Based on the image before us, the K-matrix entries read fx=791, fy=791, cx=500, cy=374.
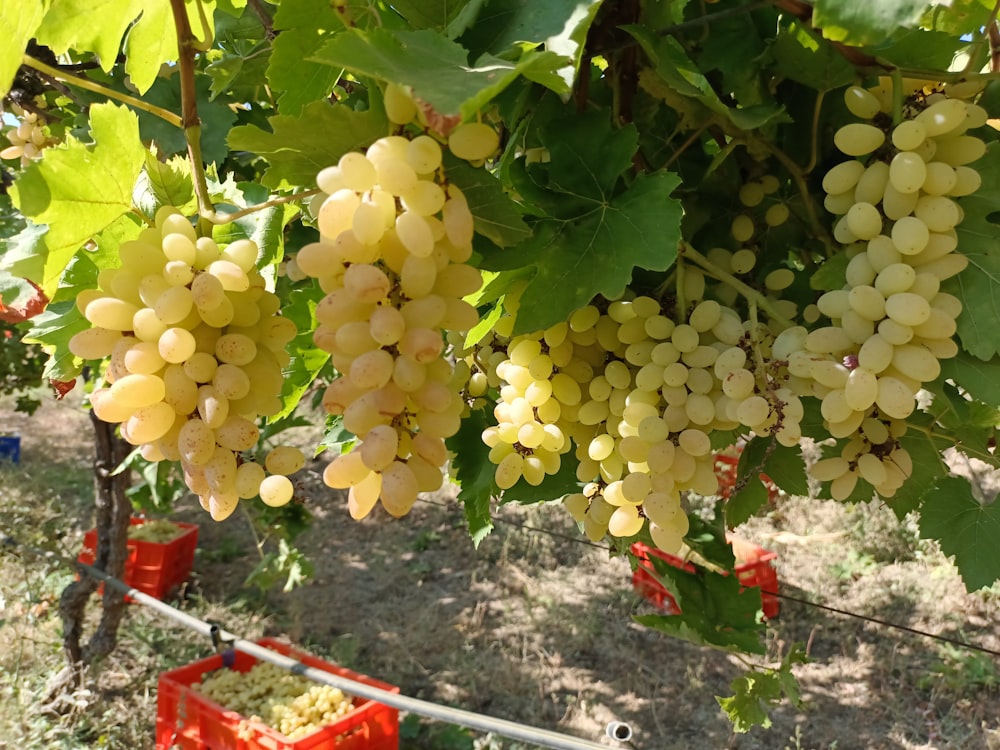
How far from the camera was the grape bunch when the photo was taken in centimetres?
52

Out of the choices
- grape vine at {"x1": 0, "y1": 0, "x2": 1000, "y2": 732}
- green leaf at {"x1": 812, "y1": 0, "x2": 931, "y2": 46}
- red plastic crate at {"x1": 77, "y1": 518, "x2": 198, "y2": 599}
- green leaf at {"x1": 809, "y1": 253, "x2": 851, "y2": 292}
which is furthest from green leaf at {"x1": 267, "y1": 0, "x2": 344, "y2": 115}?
red plastic crate at {"x1": 77, "y1": 518, "x2": 198, "y2": 599}

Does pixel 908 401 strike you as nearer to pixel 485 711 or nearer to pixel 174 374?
pixel 174 374

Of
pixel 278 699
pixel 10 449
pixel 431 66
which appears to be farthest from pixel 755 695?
pixel 10 449

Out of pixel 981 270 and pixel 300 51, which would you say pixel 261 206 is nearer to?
pixel 300 51

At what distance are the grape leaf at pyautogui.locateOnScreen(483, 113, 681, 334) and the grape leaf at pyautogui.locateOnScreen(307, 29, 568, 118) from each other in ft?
0.59

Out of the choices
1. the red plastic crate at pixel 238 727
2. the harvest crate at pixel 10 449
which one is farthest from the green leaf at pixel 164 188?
the harvest crate at pixel 10 449

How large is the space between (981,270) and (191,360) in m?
0.60

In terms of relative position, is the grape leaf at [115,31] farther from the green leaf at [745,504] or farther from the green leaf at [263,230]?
the green leaf at [745,504]

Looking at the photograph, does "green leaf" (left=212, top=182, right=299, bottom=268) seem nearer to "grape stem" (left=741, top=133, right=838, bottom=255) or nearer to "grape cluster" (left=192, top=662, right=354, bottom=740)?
"grape stem" (left=741, top=133, right=838, bottom=255)

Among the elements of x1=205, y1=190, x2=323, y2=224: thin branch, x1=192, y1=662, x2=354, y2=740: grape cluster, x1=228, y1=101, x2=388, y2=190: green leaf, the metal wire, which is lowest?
x1=192, y1=662, x2=354, y2=740: grape cluster

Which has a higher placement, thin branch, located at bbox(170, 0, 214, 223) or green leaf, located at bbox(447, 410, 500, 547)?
thin branch, located at bbox(170, 0, 214, 223)

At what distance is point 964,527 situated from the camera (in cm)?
100

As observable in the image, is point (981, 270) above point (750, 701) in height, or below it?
above

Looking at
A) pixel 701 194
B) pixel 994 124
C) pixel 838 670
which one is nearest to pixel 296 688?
pixel 838 670
